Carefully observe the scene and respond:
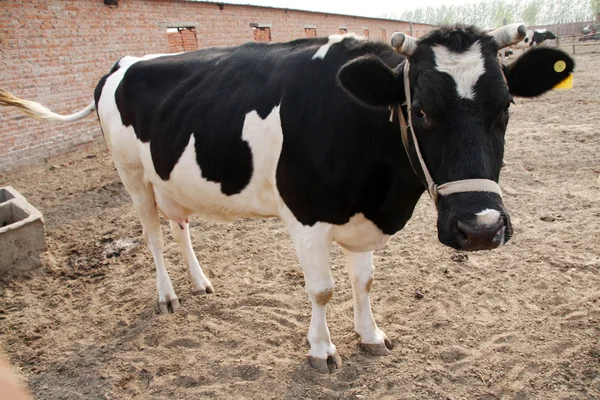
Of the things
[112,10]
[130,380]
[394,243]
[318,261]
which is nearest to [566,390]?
[318,261]

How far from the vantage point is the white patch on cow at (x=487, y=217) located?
166cm

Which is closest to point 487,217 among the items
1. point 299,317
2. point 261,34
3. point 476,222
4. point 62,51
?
point 476,222

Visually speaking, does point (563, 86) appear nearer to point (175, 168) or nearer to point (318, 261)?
point (318, 261)

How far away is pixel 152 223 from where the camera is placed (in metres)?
3.69

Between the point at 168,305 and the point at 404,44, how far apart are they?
8.85 ft

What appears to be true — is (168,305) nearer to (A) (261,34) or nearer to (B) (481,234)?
(B) (481,234)

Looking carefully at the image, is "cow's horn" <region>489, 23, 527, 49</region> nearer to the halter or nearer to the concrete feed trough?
the halter

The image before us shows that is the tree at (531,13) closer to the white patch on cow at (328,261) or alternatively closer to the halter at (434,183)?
the white patch on cow at (328,261)

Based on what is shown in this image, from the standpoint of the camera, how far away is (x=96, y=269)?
13.6 feet

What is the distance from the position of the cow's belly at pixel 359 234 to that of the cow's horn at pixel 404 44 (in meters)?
0.89

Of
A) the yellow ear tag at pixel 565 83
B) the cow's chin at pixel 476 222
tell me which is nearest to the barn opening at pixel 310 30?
the yellow ear tag at pixel 565 83

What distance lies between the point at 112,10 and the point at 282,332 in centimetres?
987

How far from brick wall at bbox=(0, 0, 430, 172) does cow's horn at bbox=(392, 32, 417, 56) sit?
856cm

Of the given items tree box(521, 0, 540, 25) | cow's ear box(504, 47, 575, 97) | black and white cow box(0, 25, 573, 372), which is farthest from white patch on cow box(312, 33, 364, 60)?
tree box(521, 0, 540, 25)
